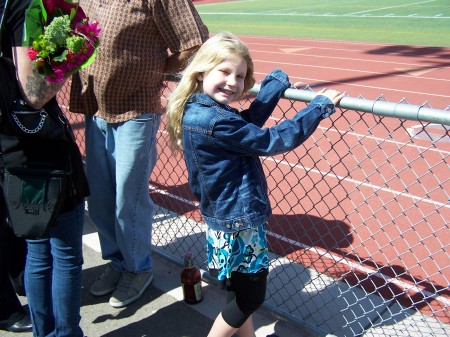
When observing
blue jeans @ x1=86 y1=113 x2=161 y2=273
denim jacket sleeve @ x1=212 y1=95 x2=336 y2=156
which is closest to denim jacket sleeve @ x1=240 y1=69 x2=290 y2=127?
denim jacket sleeve @ x1=212 y1=95 x2=336 y2=156

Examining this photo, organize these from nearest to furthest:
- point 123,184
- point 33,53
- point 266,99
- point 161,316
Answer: point 33,53 < point 266,99 < point 123,184 < point 161,316

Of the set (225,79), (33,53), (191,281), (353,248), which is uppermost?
(33,53)

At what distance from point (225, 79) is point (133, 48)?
2.31 feet

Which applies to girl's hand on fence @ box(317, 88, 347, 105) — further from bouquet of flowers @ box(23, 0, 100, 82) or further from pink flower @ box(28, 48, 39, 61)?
pink flower @ box(28, 48, 39, 61)

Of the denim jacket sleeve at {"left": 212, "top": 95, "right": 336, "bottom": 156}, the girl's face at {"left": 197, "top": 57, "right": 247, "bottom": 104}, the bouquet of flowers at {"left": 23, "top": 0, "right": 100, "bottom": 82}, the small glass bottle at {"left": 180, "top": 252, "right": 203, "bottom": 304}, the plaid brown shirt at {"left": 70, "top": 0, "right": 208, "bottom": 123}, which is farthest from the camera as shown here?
the small glass bottle at {"left": 180, "top": 252, "right": 203, "bottom": 304}

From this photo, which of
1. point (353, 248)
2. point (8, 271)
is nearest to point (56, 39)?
point (8, 271)

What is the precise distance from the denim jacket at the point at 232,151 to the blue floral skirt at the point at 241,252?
0.16 ft

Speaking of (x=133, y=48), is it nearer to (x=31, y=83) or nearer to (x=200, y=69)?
(x=200, y=69)

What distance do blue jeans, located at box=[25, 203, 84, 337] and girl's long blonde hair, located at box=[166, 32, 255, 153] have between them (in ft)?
1.77

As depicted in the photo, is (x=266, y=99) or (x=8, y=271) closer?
(x=266, y=99)

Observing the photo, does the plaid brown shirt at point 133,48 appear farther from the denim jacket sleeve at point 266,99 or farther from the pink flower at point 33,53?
the pink flower at point 33,53

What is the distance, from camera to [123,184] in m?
2.87

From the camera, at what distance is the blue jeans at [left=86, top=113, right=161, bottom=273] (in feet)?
9.21

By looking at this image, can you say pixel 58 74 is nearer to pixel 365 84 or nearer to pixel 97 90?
pixel 97 90
